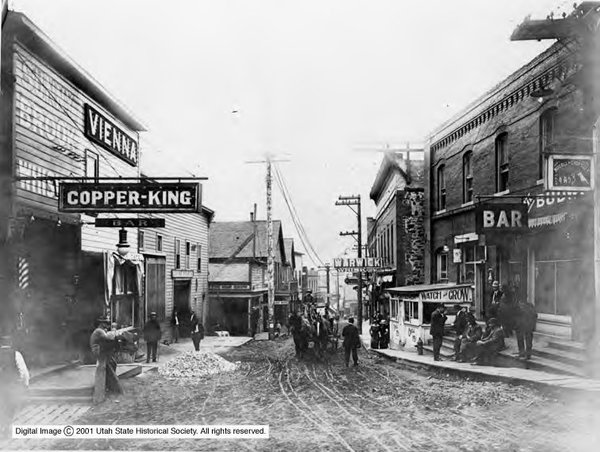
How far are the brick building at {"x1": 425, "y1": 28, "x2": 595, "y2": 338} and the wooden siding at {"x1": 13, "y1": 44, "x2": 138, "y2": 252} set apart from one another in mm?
7544

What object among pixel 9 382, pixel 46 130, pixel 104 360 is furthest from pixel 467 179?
pixel 9 382

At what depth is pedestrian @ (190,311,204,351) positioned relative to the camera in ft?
41.9

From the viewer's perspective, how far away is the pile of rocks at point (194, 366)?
36.4 feet

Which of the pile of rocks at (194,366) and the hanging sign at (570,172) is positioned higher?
the hanging sign at (570,172)

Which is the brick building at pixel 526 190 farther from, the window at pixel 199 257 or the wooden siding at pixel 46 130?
the wooden siding at pixel 46 130

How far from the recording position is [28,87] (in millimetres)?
10125

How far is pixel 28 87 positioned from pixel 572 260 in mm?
10434

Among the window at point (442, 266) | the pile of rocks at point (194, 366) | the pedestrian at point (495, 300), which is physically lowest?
the pile of rocks at point (194, 366)

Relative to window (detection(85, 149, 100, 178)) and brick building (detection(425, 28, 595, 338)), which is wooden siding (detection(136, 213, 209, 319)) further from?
brick building (detection(425, 28, 595, 338))

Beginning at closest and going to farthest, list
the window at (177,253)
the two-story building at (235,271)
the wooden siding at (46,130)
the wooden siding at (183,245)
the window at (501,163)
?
the wooden siding at (46,130), the wooden siding at (183,245), the window at (501,163), the window at (177,253), the two-story building at (235,271)

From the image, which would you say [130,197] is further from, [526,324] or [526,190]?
[526,190]

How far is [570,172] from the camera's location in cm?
884

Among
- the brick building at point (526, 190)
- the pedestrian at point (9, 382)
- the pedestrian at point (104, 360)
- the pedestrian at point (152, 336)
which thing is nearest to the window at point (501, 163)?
the brick building at point (526, 190)

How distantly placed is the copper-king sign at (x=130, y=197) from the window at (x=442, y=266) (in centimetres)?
1278
